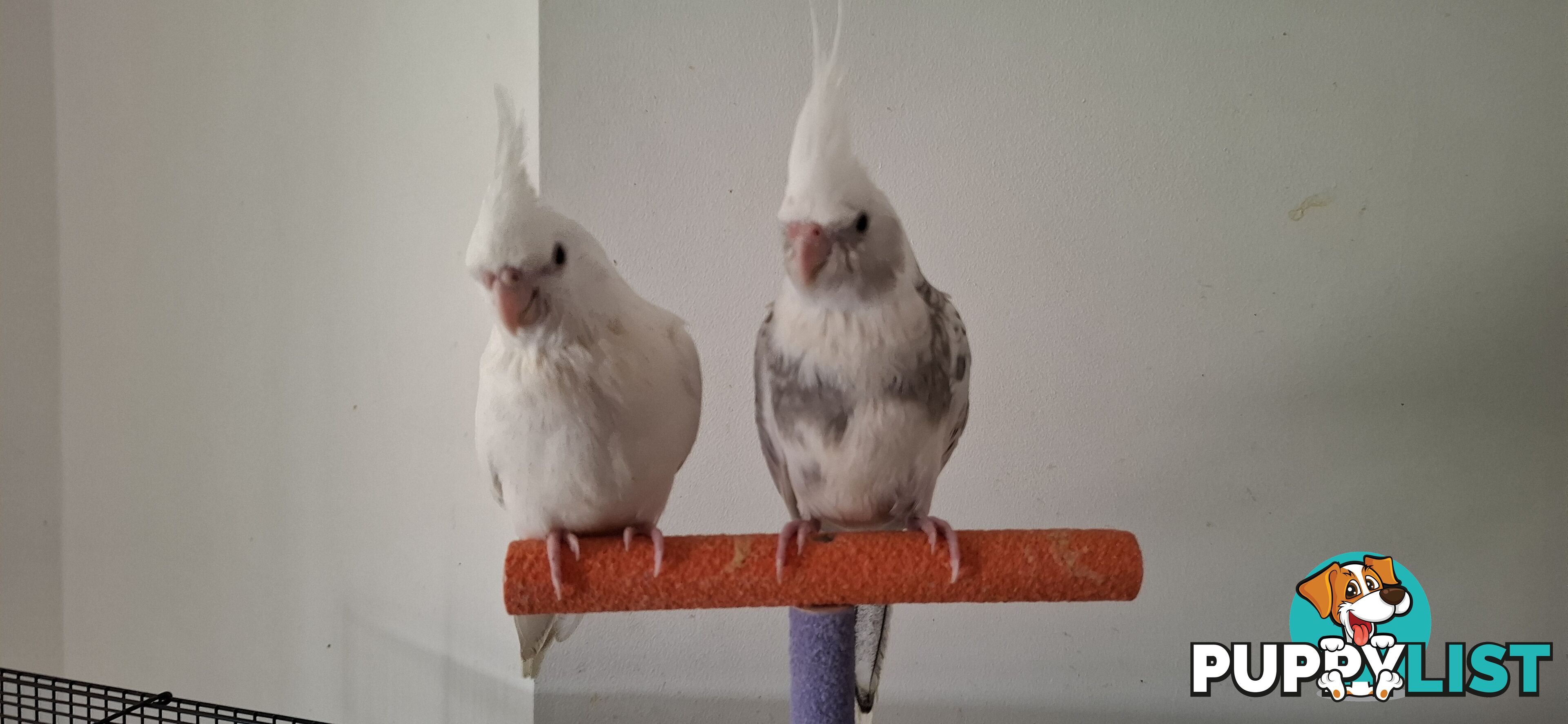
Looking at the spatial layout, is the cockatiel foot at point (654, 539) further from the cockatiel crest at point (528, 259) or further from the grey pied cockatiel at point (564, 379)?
the cockatiel crest at point (528, 259)

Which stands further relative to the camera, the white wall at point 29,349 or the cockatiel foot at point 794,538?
the white wall at point 29,349

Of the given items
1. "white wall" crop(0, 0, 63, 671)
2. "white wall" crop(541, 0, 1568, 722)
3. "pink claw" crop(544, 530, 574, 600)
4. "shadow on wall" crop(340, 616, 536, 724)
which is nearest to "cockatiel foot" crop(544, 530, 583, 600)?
"pink claw" crop(544, 530, 574, 600)

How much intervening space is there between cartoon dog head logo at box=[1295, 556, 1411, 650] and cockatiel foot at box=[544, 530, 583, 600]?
132 centimetres

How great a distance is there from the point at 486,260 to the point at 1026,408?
1.00 metres

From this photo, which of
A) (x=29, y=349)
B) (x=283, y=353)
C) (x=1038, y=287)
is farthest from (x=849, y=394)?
(x=29, y=349)

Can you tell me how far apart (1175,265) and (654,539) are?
41.7 inches

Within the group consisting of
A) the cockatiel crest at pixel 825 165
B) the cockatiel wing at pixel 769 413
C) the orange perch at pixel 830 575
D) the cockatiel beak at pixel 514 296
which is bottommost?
the orange perch at pixel 830 575

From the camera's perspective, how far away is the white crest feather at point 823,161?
0.85 metres

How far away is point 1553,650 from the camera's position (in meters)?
1.36

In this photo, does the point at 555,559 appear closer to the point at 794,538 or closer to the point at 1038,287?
the point at 794,538

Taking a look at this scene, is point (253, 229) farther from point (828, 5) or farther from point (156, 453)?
point (828, 5)

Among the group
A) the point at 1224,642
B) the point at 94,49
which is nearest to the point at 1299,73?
the point at 1224,642

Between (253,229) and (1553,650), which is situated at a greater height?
(253,229)

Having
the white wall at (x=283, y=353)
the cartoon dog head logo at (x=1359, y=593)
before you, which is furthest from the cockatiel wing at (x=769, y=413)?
the cartoon dog head logo at (x=1359, y=593)
